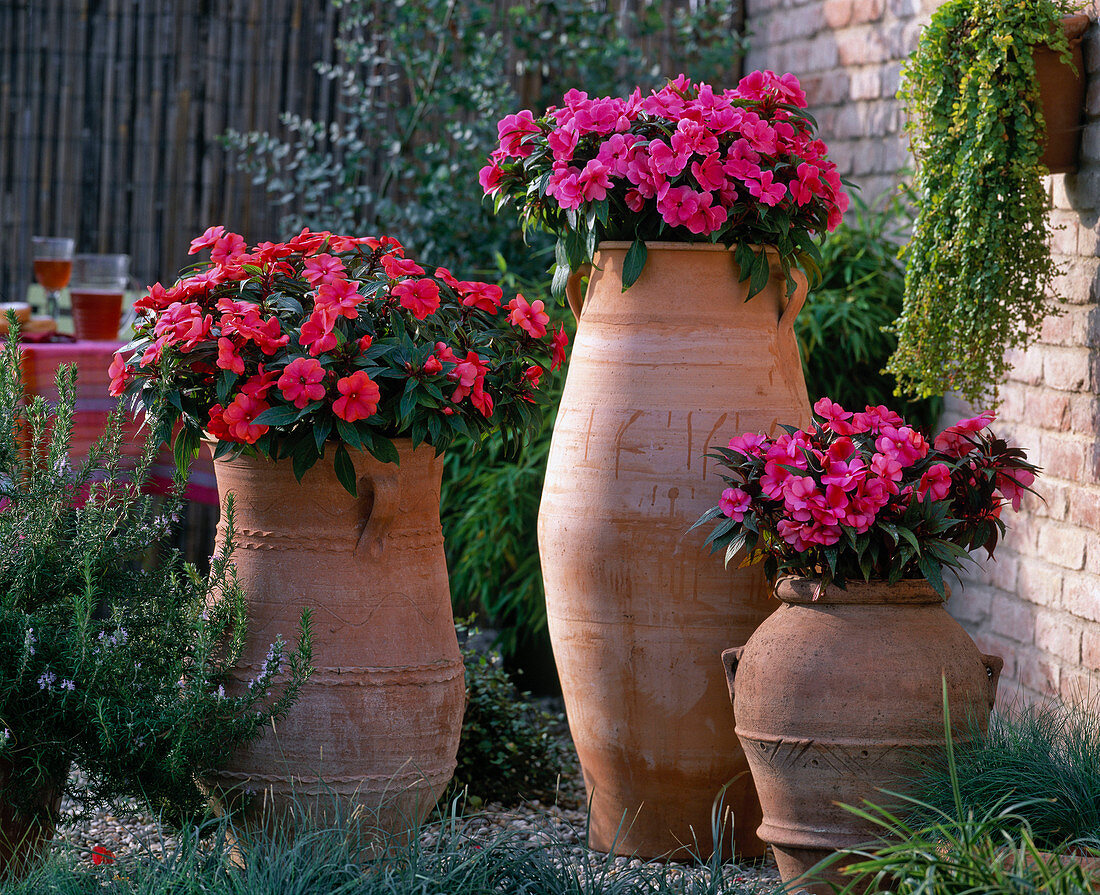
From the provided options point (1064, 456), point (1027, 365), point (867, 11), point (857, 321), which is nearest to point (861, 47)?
point (867, 11)

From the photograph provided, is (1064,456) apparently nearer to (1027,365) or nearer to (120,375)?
(1027,365)

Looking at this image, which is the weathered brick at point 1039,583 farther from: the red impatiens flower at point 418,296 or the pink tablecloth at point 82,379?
the pink tablecloth at point 82,379

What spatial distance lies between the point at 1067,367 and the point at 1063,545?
384 mm

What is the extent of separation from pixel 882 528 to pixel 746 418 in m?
0.42

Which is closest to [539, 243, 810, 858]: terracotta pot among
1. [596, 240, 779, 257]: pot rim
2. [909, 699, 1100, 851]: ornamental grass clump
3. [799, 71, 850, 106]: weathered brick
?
[596, 240, 779, 257]: pot rim

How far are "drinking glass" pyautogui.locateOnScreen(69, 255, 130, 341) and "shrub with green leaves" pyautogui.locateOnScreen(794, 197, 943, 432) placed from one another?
1819mm

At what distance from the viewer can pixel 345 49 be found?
428cm

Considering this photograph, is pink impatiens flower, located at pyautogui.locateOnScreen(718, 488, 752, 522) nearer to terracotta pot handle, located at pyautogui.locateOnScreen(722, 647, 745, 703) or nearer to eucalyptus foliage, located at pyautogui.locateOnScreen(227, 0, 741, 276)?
terracotta pot handle, located at pyautogui.locateOnScreen(722, 647, 745, 703)

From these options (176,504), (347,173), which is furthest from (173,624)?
(347,173)

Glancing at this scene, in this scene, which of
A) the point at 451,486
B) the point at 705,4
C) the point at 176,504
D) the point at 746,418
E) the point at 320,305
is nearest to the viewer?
the point at 320,305

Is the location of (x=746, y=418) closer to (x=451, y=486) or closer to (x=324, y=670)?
(x=324, y=670)

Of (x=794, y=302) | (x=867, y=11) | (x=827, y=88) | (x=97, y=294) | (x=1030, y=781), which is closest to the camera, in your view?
(x=1030, y=781)

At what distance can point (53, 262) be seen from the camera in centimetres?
327

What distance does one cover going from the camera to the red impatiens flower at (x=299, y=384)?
75.0 inches
